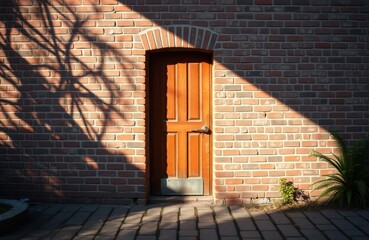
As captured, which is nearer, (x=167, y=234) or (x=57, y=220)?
(x=167, y=234)

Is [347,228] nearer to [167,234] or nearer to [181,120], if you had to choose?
[167,234]

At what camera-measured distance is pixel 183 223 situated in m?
4.64

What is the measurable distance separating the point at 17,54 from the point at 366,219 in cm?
525

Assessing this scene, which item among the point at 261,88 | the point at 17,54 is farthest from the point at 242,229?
the point at 17,54

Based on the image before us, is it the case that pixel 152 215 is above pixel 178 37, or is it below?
below

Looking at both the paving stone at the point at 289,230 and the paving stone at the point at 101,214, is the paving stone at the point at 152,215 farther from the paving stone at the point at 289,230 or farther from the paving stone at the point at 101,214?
the paving stone at the point at 289,230

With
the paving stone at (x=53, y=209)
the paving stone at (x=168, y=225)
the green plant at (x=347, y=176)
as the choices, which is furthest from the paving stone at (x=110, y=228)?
the green plant at (x=347, y=176)

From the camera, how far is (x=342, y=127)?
5445 mm

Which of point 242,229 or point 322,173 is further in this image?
point 322,173

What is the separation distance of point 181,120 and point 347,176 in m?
2.48

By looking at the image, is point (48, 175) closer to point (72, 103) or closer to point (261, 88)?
point (72, 103)

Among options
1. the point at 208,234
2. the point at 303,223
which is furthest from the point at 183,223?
the point at 303,223

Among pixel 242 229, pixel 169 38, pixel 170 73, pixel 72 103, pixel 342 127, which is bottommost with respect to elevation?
pixel 242 229

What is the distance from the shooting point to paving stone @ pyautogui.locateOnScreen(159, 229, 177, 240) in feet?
13.7
